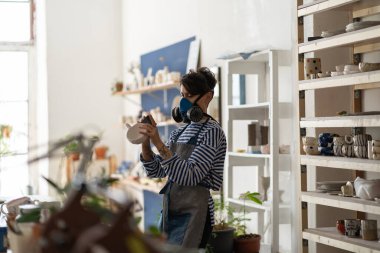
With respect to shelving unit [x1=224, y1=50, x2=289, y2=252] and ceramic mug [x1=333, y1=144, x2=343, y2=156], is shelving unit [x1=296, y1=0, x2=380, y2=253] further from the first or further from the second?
shelving unit [x1=224, y1=50, x2=289, y2=252]

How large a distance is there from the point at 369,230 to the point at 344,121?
540 millimetres

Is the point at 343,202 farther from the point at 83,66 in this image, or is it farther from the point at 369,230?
the point at 83,66

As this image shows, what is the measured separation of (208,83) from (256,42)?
5.84 ft

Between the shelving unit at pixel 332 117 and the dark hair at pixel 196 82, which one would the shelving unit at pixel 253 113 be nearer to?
the shelving unit at pixel 332 117

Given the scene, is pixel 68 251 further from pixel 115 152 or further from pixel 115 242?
pixel 115 152

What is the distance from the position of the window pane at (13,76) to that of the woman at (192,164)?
5174 millimetres

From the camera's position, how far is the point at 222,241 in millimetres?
3750

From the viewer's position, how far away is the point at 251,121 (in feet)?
16.5

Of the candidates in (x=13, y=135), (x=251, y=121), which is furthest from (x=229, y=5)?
(x=13, y=135)

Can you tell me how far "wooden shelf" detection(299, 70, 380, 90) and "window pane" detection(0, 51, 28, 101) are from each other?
5.02 m

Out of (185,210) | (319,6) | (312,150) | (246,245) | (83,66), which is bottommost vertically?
(246,245)

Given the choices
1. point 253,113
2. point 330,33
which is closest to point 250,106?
point 253,113

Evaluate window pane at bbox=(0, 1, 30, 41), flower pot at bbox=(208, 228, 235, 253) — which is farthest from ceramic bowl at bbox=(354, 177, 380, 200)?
window pane at bbox=(0, 1, 30, 41)

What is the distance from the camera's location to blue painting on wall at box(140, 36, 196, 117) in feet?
20.1
